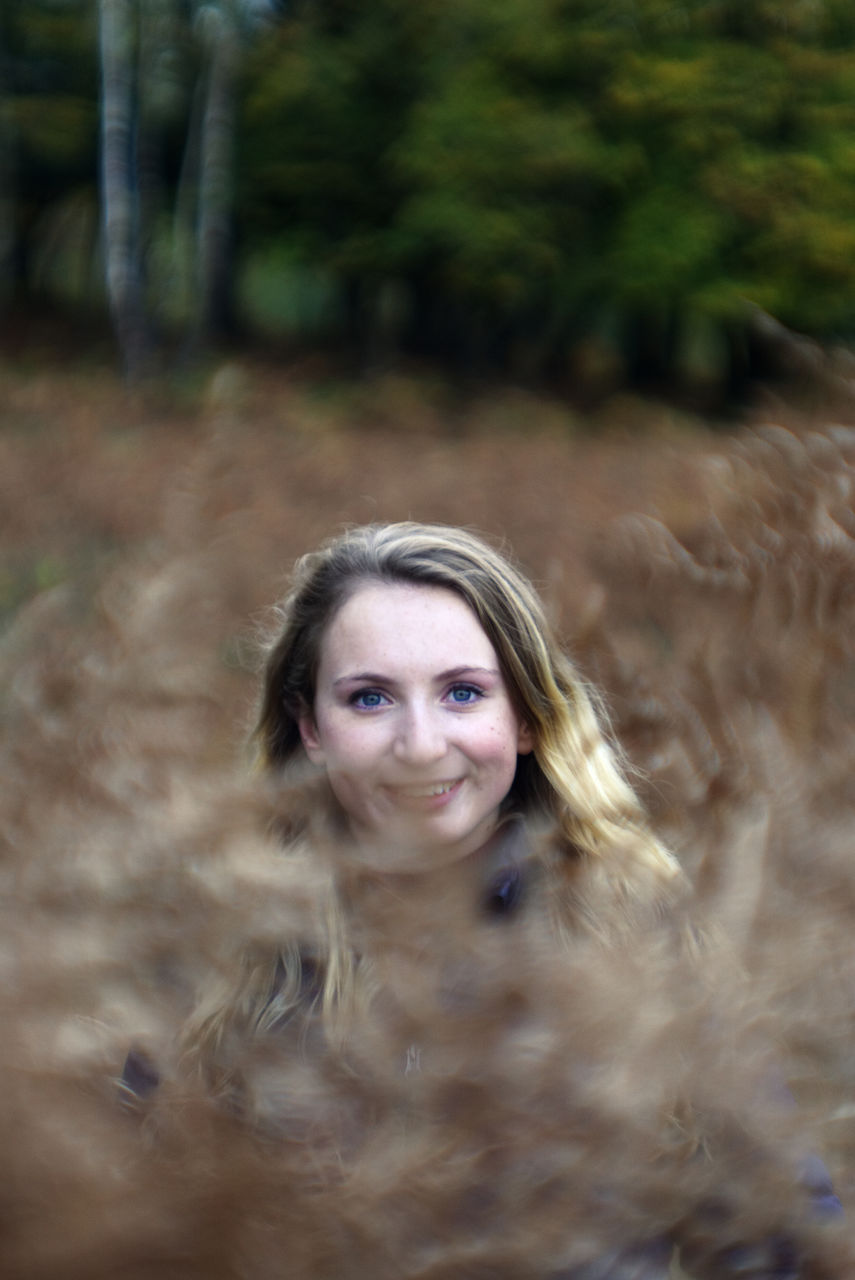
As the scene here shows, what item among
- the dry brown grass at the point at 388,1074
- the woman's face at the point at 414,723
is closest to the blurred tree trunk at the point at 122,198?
the woman's face at the point at 414,723

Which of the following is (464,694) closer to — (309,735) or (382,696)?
(382,696)

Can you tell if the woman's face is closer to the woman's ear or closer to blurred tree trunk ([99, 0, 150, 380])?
the woman's ear

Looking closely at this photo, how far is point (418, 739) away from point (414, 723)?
1.5 inches

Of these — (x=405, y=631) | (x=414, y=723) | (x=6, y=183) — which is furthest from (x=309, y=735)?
(x=6, y=183)

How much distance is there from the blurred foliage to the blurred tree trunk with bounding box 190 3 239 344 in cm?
25

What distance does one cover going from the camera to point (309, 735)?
1.71 meters

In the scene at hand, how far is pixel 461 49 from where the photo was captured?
59.0 ft

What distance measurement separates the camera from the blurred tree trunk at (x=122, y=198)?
57.0 ft

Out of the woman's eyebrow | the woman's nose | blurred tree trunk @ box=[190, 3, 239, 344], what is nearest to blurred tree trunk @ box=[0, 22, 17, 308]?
blurred tree trunk @ box=[190, 3, 239, 344]

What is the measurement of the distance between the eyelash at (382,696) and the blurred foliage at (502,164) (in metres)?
15.6

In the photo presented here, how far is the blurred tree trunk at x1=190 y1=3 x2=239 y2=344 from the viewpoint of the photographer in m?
18.6

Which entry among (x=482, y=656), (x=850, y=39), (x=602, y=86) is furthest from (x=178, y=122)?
(x=482, y=656)

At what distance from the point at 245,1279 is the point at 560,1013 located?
26cm

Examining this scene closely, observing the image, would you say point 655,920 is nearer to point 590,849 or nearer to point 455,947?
point 455,947
